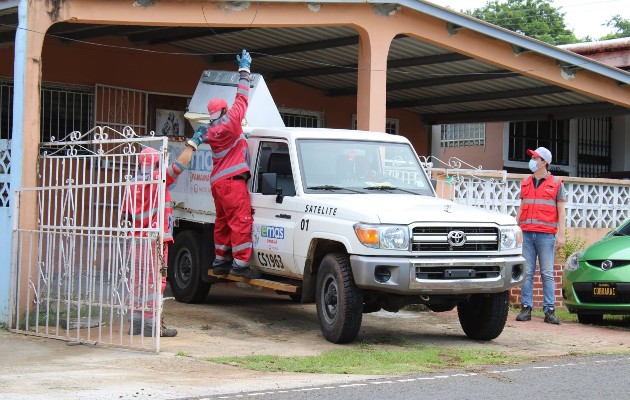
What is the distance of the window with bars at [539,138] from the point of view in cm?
2170

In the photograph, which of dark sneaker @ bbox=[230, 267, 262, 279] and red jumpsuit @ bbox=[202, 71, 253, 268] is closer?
red jumpsuit @ bbox=[202, 71, 253, 268]

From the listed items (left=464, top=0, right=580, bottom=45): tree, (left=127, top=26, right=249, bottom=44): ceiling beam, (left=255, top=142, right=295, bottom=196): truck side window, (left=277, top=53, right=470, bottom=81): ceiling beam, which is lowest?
(left=255, top=142, right=295, bottom=196): truck side window

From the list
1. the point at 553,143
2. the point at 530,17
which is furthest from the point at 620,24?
the point at 553,143

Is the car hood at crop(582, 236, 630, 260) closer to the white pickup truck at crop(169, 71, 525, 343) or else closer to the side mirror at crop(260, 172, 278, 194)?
the white pickup truck at crop(169, 71, 525, 343)

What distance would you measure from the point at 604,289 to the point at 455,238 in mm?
2952

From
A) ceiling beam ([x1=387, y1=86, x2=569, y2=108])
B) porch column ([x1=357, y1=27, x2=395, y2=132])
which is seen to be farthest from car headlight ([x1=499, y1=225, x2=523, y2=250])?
ceiling beam ([x1=387, y1=86, x2=569, y2=108])

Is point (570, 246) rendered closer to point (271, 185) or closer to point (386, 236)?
point (271, 185)

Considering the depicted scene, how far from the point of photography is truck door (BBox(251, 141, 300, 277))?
10.4 metres

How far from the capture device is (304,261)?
10.2 meters

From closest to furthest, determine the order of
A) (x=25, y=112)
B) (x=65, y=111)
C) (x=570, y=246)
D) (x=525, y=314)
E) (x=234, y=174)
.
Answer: (x=25, y=112) < (x=234, y=174) < (x=525, y=314) < (x=570, y=246) < (x=65, y=111)

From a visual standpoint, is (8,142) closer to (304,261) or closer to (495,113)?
(304,261)

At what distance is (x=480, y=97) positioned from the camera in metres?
18.9

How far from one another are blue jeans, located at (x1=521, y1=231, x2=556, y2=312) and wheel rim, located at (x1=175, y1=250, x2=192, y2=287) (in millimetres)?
3982

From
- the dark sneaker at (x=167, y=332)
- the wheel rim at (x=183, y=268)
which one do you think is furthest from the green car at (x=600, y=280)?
the dark sneaker at (x=167, y=332)
